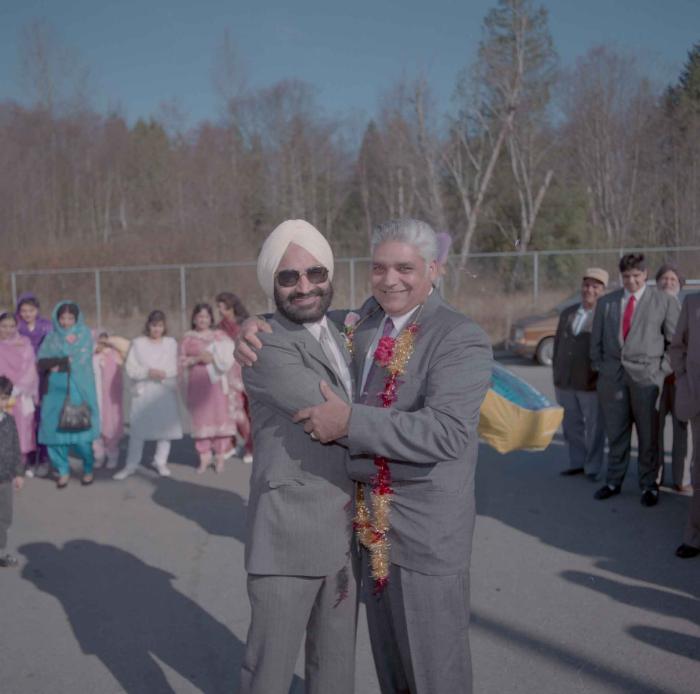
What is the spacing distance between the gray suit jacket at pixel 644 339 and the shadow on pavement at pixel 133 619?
399 cm

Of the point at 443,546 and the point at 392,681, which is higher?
the point at 443,546

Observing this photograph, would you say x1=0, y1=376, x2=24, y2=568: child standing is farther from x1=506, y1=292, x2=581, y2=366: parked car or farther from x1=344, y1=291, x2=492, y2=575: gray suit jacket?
x1=506, y1=292, x2=581, y2=366: parked car

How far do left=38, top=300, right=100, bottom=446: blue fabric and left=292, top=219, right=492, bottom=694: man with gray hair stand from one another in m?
5.22

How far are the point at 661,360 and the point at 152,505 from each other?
4.56 metres

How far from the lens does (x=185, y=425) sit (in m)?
→ 10.0

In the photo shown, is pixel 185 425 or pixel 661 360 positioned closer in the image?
pixel 661 360

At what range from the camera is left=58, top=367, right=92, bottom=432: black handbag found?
22.9ft

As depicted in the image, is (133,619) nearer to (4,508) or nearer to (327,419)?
(4,508)

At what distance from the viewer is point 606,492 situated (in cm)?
641

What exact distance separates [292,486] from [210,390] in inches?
218

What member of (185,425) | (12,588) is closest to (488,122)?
(185,425)

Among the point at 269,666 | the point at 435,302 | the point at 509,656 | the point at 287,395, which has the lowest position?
the point at 509,656

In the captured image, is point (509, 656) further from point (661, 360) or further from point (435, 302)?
point (661, 360)

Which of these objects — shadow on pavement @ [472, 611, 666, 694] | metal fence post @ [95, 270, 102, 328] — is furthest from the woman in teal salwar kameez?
metal fence post @ [95, 270, 102, 328]
